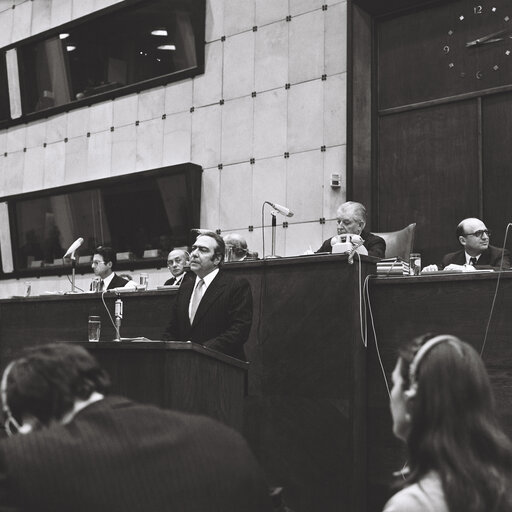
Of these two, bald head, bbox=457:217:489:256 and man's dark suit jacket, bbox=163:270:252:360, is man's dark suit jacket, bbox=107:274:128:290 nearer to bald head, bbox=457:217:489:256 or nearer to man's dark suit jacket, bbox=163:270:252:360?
man's dark suit jacket, bbox=163:270:252:360

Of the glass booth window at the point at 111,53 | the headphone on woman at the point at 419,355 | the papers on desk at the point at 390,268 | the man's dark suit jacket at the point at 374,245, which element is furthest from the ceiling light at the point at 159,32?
the headphone on woman at the point at 419,355

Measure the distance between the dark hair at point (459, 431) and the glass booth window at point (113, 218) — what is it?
691cm

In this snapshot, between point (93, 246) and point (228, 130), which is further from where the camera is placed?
point (93, 246)

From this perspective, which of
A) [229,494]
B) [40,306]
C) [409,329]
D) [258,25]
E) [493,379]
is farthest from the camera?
[258,25]

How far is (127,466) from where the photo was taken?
5.26 feet

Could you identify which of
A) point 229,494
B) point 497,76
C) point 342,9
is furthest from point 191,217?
point 229,494

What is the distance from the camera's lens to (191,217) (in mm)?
8484

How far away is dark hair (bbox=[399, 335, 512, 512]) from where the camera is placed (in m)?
1.56

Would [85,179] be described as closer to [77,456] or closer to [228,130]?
[228,130]

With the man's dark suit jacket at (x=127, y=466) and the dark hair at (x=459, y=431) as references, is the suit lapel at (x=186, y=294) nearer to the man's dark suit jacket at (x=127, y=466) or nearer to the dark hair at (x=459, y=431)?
the man's dark suit jacket at (x=127, y=466)

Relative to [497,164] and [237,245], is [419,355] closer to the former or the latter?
[237,245]

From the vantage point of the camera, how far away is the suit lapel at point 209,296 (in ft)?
16.5

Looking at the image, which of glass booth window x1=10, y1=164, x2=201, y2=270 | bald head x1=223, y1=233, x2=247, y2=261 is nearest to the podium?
bald head x1=223, y1=233, x2=247, y2=261

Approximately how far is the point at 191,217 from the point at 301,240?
1.36 m
